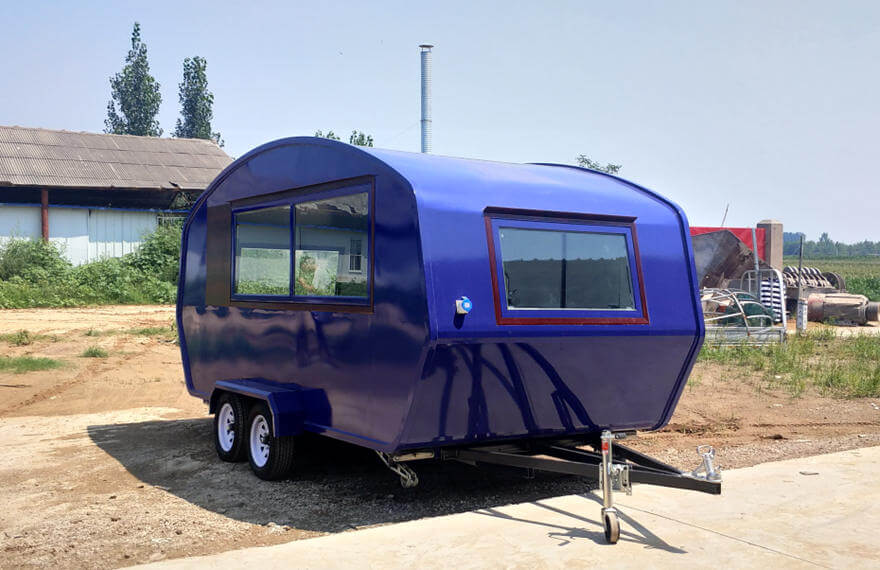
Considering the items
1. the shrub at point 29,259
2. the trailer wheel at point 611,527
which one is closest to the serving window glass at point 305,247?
the trailer wheel at point 611,527

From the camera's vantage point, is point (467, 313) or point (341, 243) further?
point (341, 243)

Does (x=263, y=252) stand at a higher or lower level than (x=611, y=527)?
higher

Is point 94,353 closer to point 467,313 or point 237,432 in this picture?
point 237,432

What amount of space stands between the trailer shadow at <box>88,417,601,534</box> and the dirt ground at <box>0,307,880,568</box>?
0.06ft

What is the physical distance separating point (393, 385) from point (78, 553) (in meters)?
2.37

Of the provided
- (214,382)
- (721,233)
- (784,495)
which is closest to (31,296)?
(214,382)

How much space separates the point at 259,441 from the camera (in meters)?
8.02

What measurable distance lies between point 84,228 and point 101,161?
3593mm

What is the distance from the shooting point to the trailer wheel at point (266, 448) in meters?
7.63

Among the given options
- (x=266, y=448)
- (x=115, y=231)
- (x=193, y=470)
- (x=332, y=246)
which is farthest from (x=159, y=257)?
(x=332, y=246)

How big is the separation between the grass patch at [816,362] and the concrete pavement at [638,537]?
641 cm

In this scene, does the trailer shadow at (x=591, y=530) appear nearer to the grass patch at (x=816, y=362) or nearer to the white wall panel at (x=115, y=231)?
the grass patch at (x=816, y=362)

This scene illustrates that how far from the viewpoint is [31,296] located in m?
23.4

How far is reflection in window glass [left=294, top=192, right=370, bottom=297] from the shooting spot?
6.75 metres
